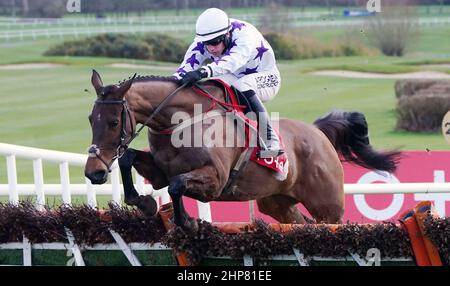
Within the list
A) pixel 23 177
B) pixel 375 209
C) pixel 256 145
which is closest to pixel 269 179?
pixel 256 145

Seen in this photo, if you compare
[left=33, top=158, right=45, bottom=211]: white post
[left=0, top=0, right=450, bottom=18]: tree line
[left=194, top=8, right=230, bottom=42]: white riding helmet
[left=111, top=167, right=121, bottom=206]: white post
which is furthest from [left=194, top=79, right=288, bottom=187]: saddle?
[left=0, top=0, right=450, bottom=18]: tree line

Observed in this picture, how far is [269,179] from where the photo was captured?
19.7 ft

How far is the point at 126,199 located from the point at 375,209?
3.71 meters

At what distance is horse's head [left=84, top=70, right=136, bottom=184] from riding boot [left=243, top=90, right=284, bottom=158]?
84 centimetres

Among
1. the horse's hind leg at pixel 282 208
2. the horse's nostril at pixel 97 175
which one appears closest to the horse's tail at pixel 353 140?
the horse's hind leg at pixel 282 208

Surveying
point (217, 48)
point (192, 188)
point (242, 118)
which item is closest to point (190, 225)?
point (192, 188)

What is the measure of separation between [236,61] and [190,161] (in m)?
0.59

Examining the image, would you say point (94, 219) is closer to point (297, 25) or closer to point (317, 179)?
point (317, 179)

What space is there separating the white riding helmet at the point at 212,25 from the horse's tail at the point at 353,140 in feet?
4.73

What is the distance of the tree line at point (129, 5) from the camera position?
53.4ft

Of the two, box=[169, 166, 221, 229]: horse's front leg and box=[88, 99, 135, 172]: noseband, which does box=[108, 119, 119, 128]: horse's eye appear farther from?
box=[169, 166, 221, 229]: horse's front leg

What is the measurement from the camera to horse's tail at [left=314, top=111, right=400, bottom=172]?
688cm

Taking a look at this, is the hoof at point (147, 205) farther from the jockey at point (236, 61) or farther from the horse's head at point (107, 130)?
the jockey at point (236, 61)

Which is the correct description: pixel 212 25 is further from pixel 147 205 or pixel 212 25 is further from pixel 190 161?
pixel 147 205
